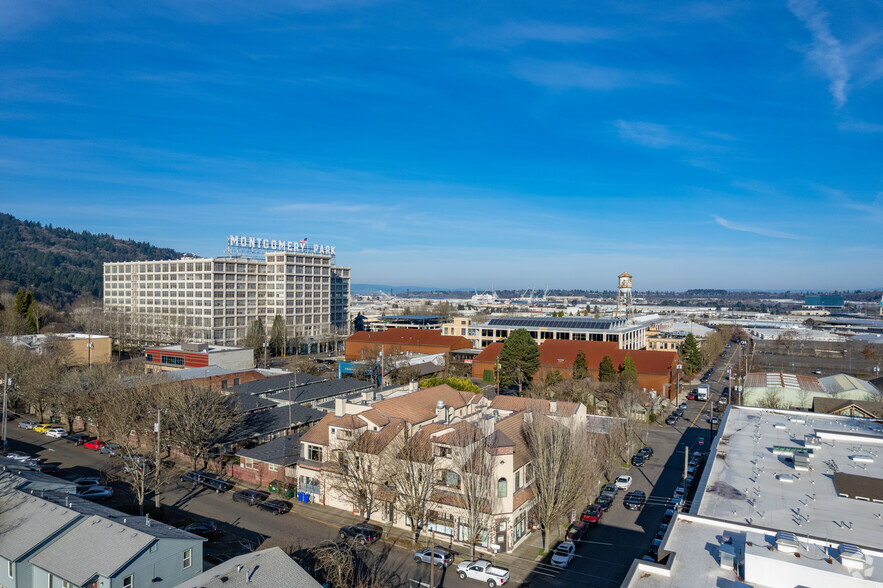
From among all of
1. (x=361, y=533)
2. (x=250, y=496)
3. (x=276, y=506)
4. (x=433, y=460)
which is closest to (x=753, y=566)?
(x=433, y=460)

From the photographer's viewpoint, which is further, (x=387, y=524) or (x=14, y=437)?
(x=14, y=437)

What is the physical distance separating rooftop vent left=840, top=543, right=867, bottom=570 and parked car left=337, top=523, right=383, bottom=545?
17.7 meters

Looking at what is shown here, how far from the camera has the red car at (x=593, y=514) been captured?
27250mm

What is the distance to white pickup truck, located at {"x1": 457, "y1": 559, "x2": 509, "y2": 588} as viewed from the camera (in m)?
21.3

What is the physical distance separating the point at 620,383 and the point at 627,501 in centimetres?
2127

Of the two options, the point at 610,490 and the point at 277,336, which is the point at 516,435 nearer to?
the point at 610,490

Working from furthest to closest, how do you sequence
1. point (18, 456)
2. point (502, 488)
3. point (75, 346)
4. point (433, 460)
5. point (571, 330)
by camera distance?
point (571, 330)
point (75, 346)
point (18, 456)
point (433, 460)
point (502, 488)

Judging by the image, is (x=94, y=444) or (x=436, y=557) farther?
(x=94, y=444)

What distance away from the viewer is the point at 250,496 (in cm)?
2925

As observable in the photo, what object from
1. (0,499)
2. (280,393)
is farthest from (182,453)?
(0,499)

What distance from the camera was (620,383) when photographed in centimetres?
4969

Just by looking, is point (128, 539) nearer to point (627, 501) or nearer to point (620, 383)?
point (627, 501)

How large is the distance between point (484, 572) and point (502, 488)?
156 inches

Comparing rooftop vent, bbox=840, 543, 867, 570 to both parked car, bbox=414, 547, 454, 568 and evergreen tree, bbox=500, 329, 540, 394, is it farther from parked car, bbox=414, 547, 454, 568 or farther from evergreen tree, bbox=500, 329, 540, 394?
evergreen tree, bbox=500, 329, 540, 394
